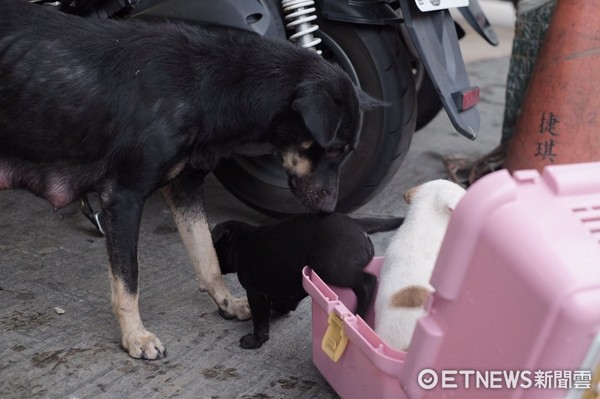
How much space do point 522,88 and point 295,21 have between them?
201cm

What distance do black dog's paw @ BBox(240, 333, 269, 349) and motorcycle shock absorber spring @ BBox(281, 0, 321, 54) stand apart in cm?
129

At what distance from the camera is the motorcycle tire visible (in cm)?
369

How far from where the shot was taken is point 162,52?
2.93 m

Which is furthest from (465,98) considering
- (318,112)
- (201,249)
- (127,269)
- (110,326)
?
(110,326)

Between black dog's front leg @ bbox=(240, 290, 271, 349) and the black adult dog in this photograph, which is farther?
black dog's front leg @ bbox=(240, 290, 271, 349)

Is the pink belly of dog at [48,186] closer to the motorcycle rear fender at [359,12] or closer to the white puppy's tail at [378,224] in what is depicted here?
the white puppy's tail at [378,224]

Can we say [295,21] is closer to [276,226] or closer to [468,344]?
[276,226]

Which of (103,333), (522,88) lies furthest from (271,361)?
(522,88)

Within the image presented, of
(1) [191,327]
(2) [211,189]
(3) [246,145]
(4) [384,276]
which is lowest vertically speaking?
(2) [211,189]

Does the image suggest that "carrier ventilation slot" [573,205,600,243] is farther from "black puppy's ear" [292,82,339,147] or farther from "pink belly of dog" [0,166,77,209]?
"pink belly of dog" [0,166,77,209]

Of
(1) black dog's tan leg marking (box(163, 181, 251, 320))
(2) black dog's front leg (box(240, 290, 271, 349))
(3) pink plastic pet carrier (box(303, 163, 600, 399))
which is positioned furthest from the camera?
(1) black dog's tan leg marking (box(163, 181, 251, 320))

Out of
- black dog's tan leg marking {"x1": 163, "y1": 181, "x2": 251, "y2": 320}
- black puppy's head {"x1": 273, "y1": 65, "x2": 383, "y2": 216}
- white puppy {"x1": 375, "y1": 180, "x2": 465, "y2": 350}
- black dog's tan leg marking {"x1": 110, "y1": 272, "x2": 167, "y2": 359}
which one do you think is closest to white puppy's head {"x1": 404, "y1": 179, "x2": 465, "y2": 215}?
white puppy {"x1": 375, "y1": 180, "x2": 465, "y2": 350}

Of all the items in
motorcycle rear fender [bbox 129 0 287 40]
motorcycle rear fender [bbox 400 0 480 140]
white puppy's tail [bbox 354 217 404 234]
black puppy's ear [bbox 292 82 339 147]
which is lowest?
white puppy's tail [bbox 354 217 404 234]

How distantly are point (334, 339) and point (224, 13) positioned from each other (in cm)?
152
